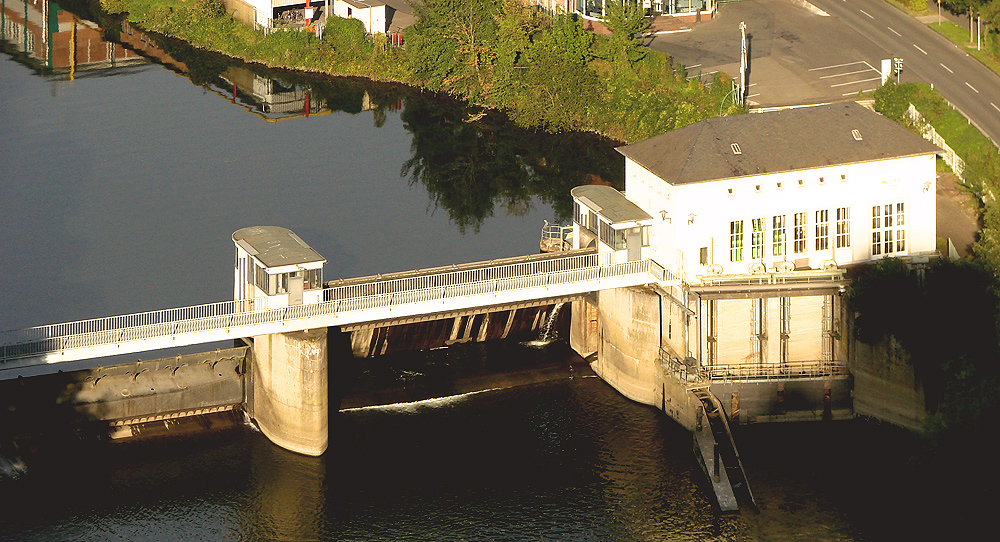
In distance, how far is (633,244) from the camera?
107 m

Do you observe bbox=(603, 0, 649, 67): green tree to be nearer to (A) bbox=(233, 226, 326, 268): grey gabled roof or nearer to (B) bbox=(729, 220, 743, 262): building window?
(B) bbox=(729, 220, 743, 262): building window

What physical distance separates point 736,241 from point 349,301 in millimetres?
23378

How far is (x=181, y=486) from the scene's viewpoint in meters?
96.5

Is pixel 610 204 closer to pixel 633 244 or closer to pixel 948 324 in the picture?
pixel 633 244

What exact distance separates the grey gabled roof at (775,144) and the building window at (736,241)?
3263mm

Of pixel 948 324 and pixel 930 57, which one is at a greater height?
pixel 930 57

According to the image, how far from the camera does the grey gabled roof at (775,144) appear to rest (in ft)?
340

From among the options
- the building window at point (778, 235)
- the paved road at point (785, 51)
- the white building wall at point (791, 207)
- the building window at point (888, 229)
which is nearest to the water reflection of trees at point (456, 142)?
the paved road at point (785, 51)

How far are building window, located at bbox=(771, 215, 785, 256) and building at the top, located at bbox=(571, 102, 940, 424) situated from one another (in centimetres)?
8

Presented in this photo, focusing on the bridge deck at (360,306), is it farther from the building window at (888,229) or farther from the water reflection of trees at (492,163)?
the water reflection of trees at (492,163)

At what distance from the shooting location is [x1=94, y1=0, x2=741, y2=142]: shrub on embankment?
497 feet

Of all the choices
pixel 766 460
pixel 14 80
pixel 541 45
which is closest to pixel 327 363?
pixel 766 460

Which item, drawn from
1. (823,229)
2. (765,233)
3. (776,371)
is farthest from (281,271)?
(823,229)

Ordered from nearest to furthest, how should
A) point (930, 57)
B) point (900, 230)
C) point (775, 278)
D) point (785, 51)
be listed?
point (775, 278), point (900, 230), point (930, 57), point (785, 51)
